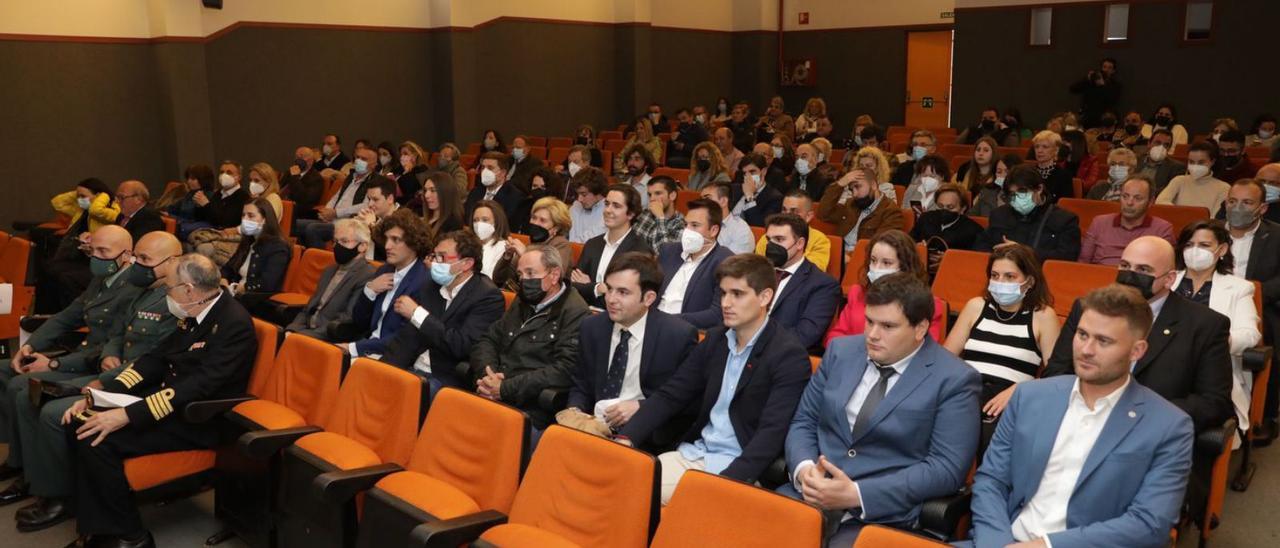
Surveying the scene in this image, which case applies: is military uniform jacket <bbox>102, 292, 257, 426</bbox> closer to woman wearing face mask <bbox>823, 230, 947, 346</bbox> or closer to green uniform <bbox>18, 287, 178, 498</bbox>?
green uniform <bbox>18, 287, 178, 498</bbox>

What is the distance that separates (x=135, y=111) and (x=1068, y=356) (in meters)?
10.2

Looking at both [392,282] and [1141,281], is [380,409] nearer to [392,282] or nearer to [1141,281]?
[392,282]

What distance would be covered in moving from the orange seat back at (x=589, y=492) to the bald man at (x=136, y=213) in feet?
18.2

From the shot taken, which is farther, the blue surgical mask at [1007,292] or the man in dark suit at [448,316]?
the man in dark suit at [448,316]

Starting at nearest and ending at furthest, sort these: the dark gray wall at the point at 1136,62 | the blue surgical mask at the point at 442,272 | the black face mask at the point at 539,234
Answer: the blue surgical mask at the point at 442,272
the black face mask at the point at 539,234
the dark gray wall at the point at 1136,62

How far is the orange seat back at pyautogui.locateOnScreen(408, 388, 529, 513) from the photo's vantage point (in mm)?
3150

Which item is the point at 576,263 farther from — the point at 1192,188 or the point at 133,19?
the point at 133,19

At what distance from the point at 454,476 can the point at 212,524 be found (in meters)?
1.56

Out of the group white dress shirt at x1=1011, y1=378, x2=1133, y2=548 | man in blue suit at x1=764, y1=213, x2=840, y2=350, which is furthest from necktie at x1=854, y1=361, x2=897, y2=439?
man in blue suit at x1=764, y1=213, x2=840, y2=350

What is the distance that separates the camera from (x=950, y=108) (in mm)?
14539

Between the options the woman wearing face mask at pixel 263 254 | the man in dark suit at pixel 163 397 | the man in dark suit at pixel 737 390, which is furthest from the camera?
the woman wearing face mask at pixel 263 254

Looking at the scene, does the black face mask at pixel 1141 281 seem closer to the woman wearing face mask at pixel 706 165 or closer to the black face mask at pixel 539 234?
the black face mask at pixel 539 234

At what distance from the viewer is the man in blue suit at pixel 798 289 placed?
4.51 meters

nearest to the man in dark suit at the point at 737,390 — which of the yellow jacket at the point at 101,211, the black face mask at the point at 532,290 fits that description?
the black face mask at the point at 532,290
